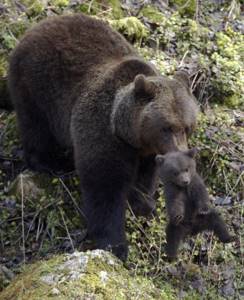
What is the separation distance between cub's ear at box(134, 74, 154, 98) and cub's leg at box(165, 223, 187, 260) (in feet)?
4.03

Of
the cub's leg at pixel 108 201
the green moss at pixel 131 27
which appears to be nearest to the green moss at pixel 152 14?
the green moss at pixel 131 27

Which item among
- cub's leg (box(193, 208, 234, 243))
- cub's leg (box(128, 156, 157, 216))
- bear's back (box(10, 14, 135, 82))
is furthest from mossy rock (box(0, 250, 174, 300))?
bear's back (box(10, 14, 135, 82))

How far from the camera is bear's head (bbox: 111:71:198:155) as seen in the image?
19.4 feet

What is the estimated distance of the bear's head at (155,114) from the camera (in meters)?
5.92

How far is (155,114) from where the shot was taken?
603 centimetres

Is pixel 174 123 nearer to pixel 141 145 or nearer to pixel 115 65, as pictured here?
pixel 141 145

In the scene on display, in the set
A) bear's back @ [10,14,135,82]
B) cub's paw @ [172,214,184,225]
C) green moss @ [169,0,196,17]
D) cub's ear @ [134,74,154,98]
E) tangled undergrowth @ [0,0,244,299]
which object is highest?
cub's ear @ [134,74,154,98]

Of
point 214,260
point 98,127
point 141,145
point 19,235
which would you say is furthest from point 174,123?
point 19,235

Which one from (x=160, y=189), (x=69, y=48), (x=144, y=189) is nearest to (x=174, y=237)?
(x=144, y=189)

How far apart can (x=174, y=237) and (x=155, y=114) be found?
3.55 feet

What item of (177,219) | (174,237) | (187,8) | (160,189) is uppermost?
(177,219)

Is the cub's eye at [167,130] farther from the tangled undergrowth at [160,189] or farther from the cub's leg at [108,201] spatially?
the tangled undergrowth at [160,189]

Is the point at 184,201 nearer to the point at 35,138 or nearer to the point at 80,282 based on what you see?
the point at 80,282

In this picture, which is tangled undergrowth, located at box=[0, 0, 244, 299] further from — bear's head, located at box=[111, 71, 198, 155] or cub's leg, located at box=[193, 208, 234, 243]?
bear's head, located at box=[111, 71, 198, 155]
